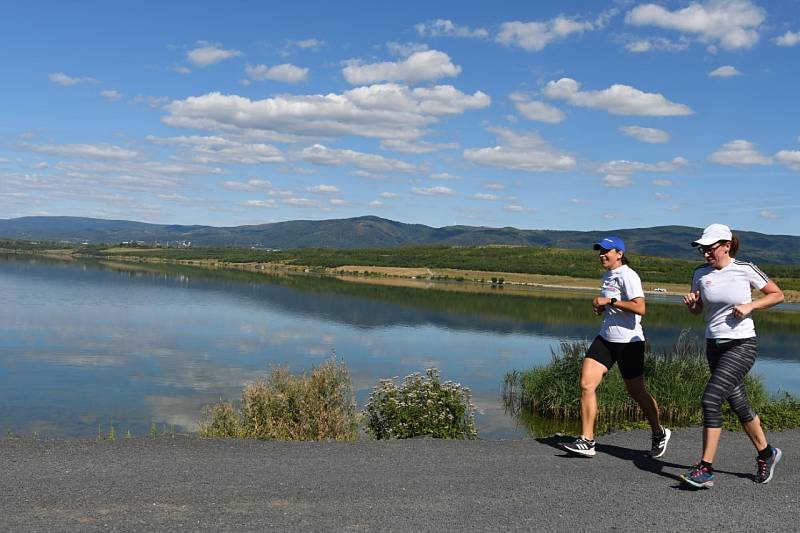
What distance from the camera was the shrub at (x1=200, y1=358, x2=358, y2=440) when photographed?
36.2 feet

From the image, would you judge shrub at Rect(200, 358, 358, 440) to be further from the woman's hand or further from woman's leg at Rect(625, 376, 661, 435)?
the woman's hand

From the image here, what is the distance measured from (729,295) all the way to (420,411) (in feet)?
18.6

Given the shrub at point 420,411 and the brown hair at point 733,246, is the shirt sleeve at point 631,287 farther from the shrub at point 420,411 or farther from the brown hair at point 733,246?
the shrub at point 420,411

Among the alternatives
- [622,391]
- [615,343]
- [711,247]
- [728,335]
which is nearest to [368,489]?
[615,343]

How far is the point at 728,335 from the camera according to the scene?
783 cm

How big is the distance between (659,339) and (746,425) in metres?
38.1

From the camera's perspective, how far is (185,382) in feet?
79.4

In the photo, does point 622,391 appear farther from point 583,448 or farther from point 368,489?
point 368,489

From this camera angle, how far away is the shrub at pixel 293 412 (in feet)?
36.2

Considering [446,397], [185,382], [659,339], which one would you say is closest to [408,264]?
[659,339]

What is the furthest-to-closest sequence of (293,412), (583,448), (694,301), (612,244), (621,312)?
(293,412) < (612,244) < (621,312) < (583,448) < (694,301)

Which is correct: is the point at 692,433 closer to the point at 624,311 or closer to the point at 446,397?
the point at 624,311

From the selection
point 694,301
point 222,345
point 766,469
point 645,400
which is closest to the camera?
point 766,469

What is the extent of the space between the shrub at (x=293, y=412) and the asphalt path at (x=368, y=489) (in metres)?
2.11
